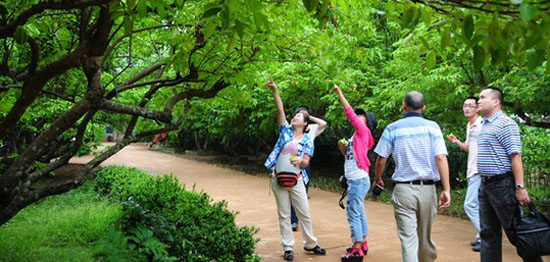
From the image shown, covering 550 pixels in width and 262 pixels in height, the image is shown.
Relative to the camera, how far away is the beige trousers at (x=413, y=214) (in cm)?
434

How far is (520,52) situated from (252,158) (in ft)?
73.1

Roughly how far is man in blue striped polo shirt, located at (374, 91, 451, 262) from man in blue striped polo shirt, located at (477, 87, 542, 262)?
1.28 ft

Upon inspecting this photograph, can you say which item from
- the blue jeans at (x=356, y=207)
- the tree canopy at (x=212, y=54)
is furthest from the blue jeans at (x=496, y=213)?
the blue jeans at (x=356, y=207)

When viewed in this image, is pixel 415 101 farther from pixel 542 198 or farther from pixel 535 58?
pixel 542 198

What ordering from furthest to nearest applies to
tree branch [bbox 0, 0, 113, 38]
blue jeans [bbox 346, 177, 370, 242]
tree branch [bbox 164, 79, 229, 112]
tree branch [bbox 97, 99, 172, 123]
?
blue jeans [bbox 346, 177, 370, 242] → tree branch [bbox 164, 79, 229, 112] → tree branch [bbox 97, 99, 172, 123] → tree branch [bbox 0, 0, 113, 38]

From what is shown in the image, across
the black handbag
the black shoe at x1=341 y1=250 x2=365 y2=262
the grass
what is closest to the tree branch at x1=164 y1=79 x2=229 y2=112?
the grass

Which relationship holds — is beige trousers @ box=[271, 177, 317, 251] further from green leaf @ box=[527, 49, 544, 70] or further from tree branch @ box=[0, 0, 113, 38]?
green leaf @ box=[527, 49, 544, 70]

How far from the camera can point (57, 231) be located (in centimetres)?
701

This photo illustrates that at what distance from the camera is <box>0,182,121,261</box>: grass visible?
5781 mm

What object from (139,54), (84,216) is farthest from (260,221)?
(139,54)

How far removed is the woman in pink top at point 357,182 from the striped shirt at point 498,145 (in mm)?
1461

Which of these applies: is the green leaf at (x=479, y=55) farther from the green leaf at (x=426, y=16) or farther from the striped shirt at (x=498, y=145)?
the striped shirt at (x=498, y=145)

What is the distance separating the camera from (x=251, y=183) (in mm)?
14914

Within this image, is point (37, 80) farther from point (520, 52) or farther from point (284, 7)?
point (520, 52)
